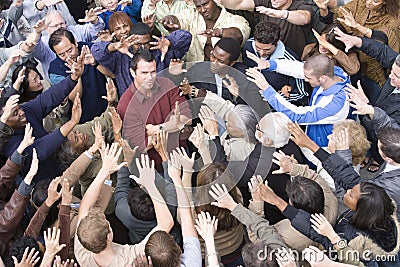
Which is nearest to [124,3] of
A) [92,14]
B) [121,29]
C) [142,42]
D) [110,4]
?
[110,4]

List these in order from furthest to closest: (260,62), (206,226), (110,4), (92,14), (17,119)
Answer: (110,4), (92,14), (260,62), (17,119), (206,226)

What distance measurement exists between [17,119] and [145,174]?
0.99 m

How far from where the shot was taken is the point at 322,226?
2.53 meters

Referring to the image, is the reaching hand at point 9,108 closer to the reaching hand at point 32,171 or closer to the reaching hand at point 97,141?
the reaching hand at point 32,171

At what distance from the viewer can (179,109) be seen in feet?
11.4

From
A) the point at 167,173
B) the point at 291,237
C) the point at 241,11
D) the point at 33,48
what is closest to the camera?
the point at 291,237

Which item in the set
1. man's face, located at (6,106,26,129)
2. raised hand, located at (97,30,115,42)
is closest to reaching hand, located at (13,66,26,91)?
man's face, located at (6,106,26,129)

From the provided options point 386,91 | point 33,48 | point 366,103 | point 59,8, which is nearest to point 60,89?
point 33,48

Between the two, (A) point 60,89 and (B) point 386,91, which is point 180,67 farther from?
(B) point 386,91

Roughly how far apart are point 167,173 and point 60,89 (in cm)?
111

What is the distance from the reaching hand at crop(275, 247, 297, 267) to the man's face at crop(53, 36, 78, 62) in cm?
235

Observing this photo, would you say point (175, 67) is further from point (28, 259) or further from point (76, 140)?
point (28, 259)

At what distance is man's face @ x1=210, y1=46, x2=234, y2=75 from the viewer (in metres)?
→ 3.71

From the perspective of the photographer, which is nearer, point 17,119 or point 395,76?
point 17,119
